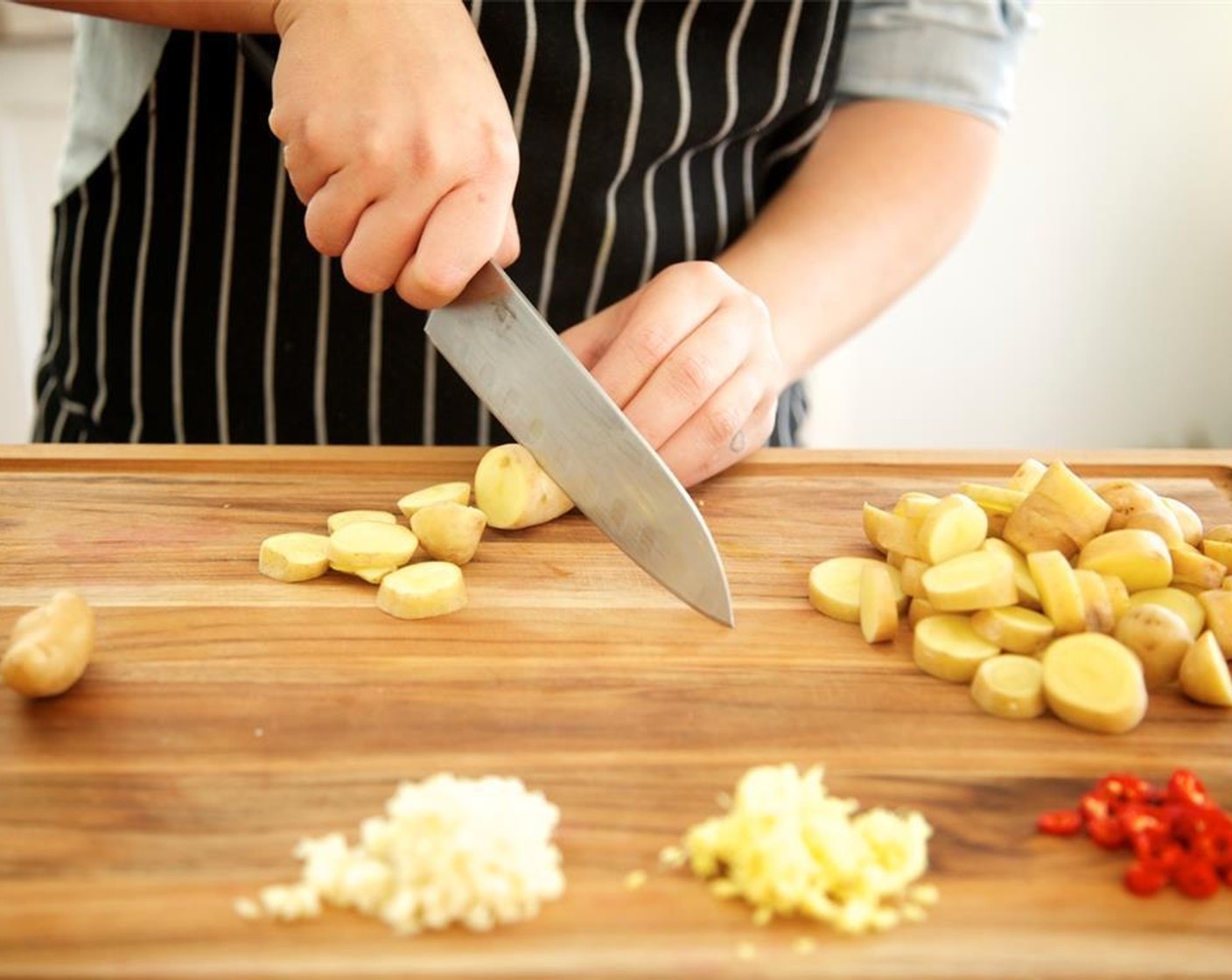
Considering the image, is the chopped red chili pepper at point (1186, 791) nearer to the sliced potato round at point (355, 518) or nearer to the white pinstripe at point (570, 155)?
the sliced potato round at point (355, 518)

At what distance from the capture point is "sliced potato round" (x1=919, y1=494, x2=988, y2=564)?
1.03 m

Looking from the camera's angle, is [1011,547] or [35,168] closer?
[1011,547]

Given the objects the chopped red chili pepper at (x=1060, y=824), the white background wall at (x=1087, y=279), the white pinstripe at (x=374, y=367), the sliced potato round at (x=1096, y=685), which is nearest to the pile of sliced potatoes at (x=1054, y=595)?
the sliced potato round at (x=1096, y=685)

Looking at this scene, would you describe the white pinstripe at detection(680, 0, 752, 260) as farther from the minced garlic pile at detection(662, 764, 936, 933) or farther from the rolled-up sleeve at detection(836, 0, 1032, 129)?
the minced garlic pile at detection(662, 764, 936, 933)

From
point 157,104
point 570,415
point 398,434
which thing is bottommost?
point 398,434

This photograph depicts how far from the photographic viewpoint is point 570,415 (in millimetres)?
1049

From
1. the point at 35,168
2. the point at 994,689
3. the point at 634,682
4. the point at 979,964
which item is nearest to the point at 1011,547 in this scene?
the point at 994,689

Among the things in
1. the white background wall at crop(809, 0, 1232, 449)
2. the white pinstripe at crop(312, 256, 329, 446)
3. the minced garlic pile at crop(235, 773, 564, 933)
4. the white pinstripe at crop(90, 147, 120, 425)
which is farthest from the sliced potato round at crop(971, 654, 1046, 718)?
the white background wall at crop(809, 0, 1232, 449)

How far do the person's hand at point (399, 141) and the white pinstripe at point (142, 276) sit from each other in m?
0.37

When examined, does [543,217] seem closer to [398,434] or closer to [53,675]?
[398,434]

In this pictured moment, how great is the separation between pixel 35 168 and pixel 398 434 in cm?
144

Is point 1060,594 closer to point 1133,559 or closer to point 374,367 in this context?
point 1133,559

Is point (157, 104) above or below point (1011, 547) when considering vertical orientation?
above

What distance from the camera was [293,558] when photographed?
105 cm
